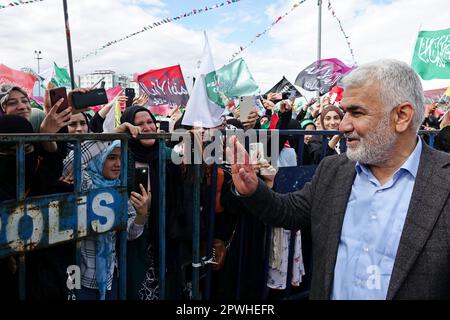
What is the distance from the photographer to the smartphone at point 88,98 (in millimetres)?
2562

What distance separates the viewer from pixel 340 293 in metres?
1.57

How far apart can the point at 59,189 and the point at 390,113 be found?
1.70 meters

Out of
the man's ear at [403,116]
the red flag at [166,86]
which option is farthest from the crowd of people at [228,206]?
the red flag at [166,86]

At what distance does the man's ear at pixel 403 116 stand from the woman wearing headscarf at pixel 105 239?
1.43 metres

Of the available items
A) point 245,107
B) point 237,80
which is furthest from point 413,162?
point 237,80

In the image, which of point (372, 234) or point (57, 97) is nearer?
point (372, 234)

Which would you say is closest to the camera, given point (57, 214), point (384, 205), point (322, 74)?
point (384, 205)

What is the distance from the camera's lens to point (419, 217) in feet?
4.66

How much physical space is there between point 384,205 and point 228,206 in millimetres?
1229

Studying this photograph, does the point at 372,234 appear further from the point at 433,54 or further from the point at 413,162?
the point at 433,54

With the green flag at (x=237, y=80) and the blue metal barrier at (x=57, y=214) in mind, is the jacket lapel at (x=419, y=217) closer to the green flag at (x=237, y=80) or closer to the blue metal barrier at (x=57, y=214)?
the blue metal barrier at (x=57, y=214)

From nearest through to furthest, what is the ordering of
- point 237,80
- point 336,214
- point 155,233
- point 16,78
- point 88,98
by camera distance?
point 336,214 < point 155,233 < point 88,98 < point 237,80 < point 16,78
